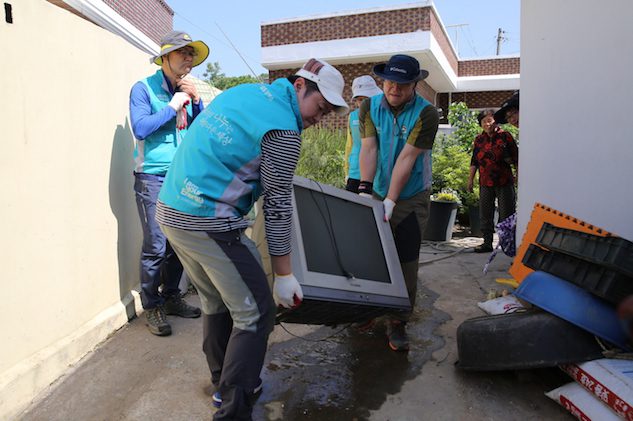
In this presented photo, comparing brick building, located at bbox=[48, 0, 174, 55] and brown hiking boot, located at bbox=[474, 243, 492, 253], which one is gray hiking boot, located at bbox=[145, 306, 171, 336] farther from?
brick building, located at bbox=[48, 0, 174, 55]

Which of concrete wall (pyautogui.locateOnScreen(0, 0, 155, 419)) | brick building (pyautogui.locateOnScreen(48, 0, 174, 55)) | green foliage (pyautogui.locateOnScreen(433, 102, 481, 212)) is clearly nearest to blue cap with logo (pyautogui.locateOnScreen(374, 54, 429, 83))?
concrete wall (pyautogui.locateOnScreen(0, 0, 155, 419))

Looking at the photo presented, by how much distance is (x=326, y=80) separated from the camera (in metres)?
2.14

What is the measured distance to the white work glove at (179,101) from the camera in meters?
3.29

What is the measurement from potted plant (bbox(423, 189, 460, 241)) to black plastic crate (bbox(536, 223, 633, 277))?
14.4ft

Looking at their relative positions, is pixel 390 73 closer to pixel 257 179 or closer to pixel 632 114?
pixel 257 179

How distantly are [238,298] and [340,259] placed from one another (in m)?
0.64

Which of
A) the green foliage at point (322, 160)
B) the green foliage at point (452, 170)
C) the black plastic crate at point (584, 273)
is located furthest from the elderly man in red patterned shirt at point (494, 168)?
the black plastic crate at point (584, 273)

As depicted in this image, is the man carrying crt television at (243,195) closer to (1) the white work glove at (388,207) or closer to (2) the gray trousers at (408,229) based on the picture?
(1) the white work glove at (388,207)

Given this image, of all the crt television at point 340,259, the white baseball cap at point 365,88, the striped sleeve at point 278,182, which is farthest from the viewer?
the white baseball cap at point 365,88

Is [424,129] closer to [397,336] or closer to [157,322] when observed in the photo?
[397,336]

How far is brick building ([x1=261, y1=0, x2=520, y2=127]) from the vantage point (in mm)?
14117

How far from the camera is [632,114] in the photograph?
332 cm

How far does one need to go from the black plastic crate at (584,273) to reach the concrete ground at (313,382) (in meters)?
0.59

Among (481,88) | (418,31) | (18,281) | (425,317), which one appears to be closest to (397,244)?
(425,317)
